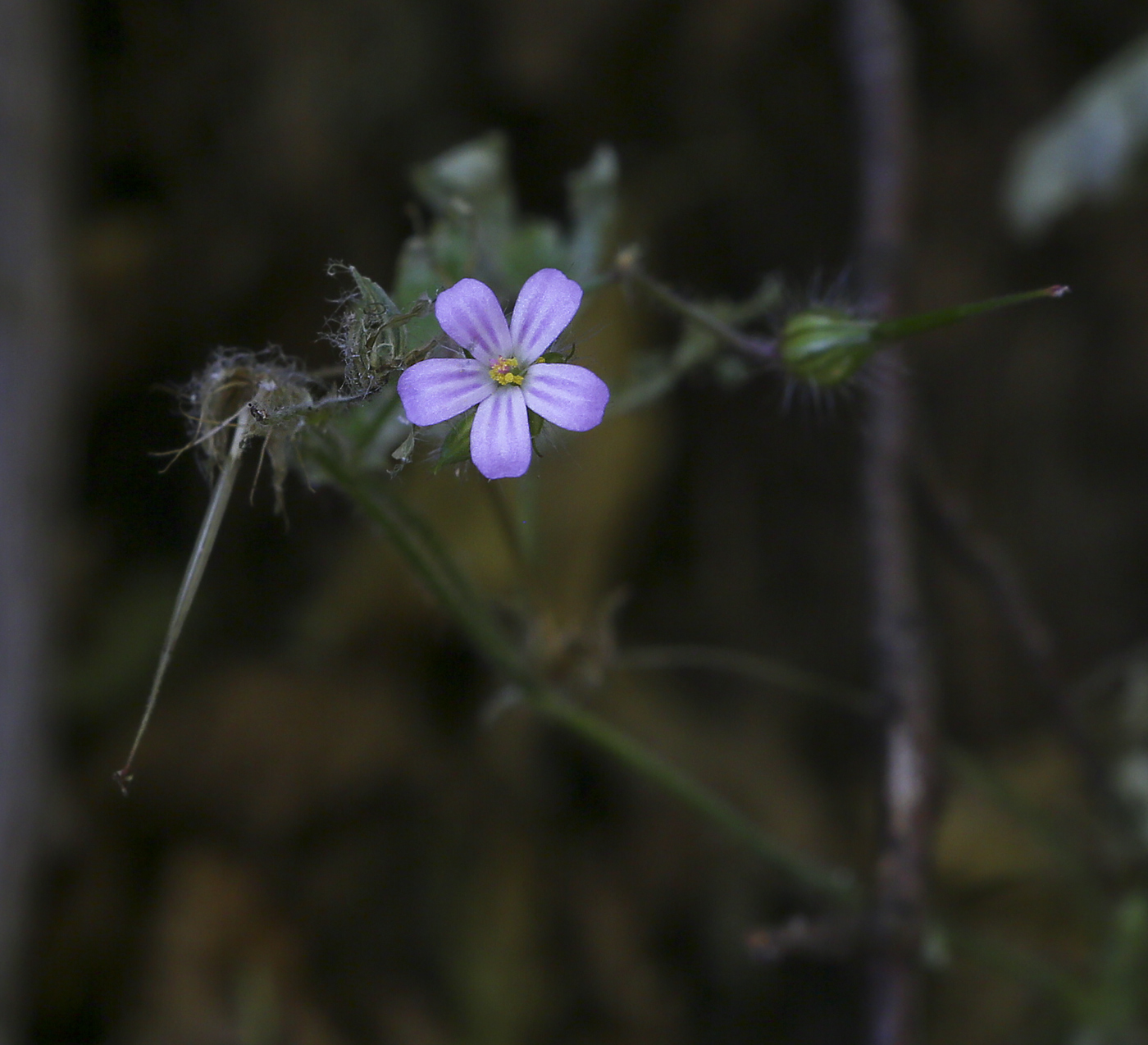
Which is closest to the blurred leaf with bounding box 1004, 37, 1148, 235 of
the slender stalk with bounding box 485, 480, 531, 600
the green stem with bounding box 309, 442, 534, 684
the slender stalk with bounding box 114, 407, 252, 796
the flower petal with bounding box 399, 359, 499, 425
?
the slender stalk with bounding box 485, 480, 531, 600

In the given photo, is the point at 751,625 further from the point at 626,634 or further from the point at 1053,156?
the point at 1053,156

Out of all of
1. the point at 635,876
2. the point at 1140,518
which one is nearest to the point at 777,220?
the point at 1140,518

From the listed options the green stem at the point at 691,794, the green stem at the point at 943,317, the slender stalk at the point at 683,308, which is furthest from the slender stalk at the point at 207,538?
the green stem at the point at 943,317

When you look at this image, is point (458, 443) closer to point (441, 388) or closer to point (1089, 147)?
point (441, 388)

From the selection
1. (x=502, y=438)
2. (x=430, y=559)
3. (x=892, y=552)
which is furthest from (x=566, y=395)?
(x=892, y=552)

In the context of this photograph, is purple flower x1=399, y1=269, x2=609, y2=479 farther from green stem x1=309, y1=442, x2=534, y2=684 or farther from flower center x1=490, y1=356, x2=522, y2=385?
green stem x1=309, y1=442, x2=534, y2=684

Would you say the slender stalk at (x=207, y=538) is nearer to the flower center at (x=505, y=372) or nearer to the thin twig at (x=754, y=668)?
the flower center at (x=505, y=372)
